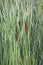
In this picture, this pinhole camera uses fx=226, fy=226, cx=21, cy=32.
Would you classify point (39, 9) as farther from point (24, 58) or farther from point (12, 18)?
point (24, 58)

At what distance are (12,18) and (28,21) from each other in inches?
4.3

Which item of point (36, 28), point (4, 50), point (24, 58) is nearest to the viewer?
point (24, 58)

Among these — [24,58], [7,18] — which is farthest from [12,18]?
[24,58]

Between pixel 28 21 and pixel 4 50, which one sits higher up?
pixel 28 21

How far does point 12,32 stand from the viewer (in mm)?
1388

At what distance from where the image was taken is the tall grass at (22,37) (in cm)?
132

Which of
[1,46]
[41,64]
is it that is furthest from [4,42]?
[41,64]

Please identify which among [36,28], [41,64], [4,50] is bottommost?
[41,64]

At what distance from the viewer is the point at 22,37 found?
1379 mm

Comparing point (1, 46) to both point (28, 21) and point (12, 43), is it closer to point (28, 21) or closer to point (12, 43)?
point (12, 43)

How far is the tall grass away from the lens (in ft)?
4.32

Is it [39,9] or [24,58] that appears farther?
[39,9]

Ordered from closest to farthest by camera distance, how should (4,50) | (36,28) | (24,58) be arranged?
1. (24,58)
2. (4,50)
3. (36,28)

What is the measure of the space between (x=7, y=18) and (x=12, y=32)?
13cm
